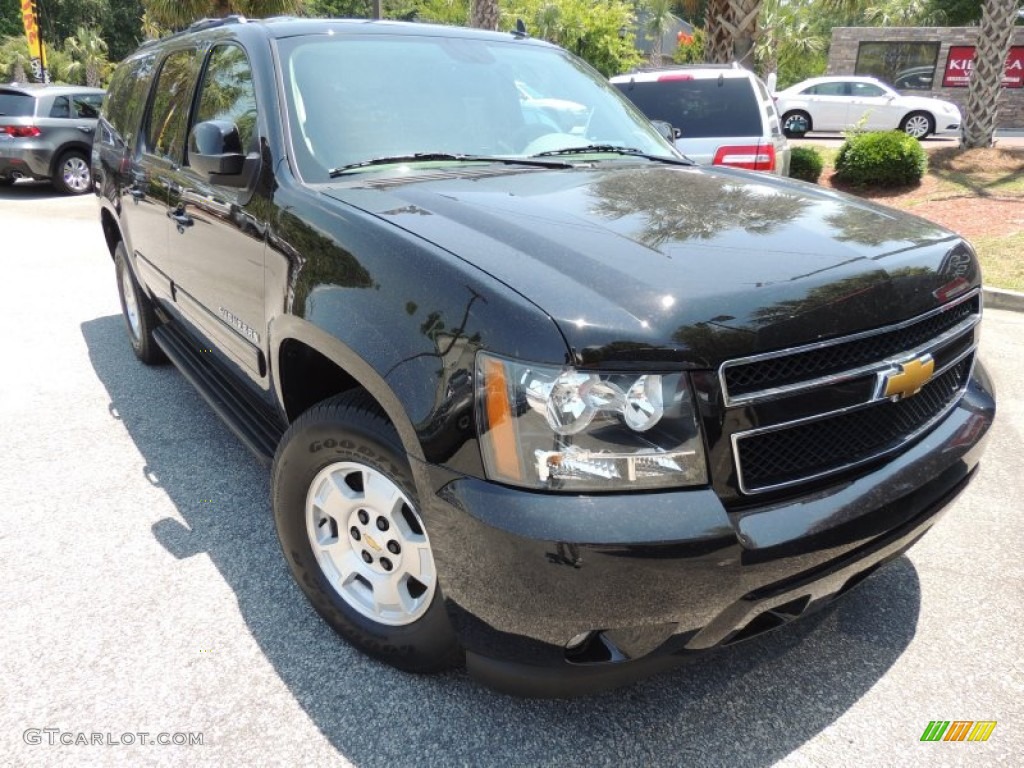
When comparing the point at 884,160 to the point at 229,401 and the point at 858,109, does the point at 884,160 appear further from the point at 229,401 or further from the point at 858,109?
the point at 229,401

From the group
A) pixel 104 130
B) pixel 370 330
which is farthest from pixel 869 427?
pixel 104 130

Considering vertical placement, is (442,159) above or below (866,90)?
below

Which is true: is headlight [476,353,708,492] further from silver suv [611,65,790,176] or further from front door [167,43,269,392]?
silver suv [611,65,790,176]

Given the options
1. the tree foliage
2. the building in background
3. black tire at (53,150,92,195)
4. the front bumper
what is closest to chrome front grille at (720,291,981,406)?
the front bumper

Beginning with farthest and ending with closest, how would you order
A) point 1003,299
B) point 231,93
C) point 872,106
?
point 872,106
point 1003,299
point 231,93

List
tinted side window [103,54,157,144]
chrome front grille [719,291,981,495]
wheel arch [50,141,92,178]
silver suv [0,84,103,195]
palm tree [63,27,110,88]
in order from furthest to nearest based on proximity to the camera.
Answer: palm tree [63,27,110,88], wheel arch [50,141,92,178], silver suv [0,84,103,195], tinted side window [103,54,157,144], chrome front grille [719,291,981,495]

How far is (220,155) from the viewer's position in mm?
2701

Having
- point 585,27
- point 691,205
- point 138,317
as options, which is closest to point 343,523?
point 691,205

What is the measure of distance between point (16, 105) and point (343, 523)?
47.3 feet

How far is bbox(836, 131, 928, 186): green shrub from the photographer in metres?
11.8

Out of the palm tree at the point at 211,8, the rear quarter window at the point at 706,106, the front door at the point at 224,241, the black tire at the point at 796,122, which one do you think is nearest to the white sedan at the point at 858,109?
the black tire at the point at 796,122

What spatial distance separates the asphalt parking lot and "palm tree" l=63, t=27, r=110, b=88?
2076 inches

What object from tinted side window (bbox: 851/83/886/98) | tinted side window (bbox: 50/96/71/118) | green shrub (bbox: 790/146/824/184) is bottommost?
green shrub (bbox: 790/146/824/184)

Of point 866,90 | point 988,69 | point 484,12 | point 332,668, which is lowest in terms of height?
point 332,668
